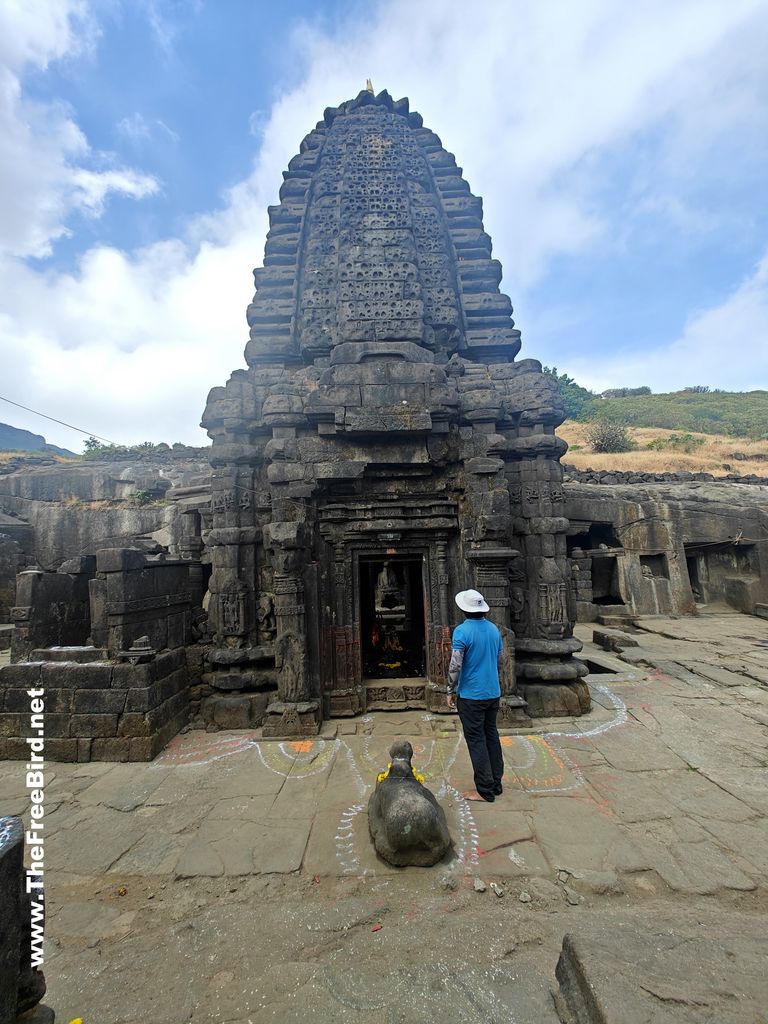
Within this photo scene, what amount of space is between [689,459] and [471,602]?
1128 inches

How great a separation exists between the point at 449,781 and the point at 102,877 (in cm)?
300

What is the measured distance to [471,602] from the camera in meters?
4.40

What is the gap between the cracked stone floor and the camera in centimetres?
223

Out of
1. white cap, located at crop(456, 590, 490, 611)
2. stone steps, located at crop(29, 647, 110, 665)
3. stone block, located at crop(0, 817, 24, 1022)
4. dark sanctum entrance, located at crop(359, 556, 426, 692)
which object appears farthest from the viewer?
dark sanctum entrance, located at crop(359, 556, 426, 692)

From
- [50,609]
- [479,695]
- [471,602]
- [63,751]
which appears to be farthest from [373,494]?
[50,609]

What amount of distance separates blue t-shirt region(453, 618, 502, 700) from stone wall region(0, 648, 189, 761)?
149 inches

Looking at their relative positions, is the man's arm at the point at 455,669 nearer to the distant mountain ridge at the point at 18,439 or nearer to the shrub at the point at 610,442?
the shrub at the point at 610,442

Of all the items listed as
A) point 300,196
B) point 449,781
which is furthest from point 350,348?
point 449,781

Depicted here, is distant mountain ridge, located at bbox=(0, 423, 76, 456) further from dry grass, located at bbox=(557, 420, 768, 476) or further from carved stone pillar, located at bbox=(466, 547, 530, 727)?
carved stone pillar, located at bbox=(466, 547, 530, 727)

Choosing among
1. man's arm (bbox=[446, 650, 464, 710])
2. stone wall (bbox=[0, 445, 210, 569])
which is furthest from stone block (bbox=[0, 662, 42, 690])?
stone wall (bbox=[0, 445, 210, 569])

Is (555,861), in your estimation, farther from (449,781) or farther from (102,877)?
(102,877)

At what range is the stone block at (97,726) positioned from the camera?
5.34m

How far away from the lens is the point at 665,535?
14.9 metres

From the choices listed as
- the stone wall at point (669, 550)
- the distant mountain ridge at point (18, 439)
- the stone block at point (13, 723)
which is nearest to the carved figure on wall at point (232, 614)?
the stone block at point (13, 723)
